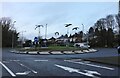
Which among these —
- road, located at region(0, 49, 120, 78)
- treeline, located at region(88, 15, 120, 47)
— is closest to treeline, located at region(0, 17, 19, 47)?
treeline, located at region(88, 15, 120, 47)

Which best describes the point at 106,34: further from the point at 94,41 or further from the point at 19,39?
the point at 19,39

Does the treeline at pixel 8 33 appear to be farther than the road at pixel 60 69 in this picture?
Yes

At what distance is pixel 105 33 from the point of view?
4382 inches

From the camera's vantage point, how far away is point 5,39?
362ft

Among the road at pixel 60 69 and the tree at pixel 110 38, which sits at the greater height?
the tree at pixel 110 38

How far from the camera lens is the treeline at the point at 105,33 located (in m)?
110

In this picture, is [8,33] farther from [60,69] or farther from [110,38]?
[60,69]

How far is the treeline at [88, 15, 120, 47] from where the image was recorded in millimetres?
110375

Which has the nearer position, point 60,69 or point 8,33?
point 60,69

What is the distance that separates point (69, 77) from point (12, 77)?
8.80 ft

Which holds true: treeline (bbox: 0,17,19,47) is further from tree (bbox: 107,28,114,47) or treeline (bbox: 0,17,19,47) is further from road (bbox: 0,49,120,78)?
road (bbox: 0,49,120,78)

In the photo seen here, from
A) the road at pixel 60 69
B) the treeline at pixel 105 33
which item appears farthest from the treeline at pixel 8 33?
the road at pixel 60 69

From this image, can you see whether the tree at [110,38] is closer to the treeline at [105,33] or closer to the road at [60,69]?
the treeline at [105,33]

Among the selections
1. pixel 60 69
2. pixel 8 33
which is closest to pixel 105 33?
pixel 8 33
